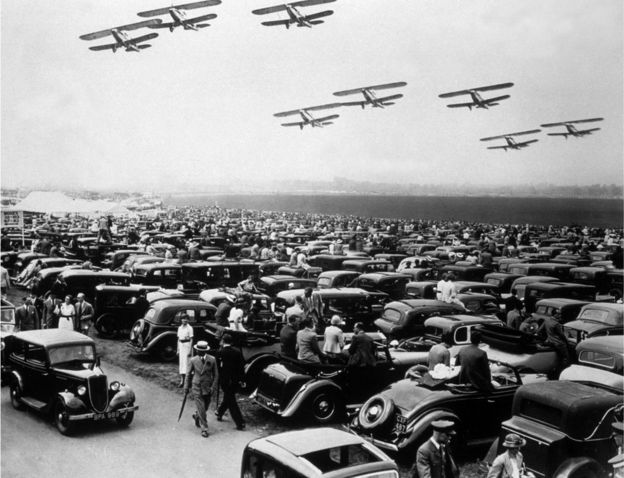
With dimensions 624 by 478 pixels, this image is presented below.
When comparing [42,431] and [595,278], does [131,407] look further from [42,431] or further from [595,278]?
[595,278]

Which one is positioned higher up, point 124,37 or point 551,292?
point 124,37

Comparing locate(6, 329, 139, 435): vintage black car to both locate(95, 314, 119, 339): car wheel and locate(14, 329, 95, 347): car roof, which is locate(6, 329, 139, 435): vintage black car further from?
locate(95, 314, 119, 339): car wheel

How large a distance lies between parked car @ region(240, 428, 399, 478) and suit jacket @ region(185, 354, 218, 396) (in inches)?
123

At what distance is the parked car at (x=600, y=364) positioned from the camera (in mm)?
9586

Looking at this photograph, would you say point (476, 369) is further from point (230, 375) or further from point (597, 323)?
point (597, 323)

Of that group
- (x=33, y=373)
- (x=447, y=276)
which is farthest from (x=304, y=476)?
(x=447, y=276)

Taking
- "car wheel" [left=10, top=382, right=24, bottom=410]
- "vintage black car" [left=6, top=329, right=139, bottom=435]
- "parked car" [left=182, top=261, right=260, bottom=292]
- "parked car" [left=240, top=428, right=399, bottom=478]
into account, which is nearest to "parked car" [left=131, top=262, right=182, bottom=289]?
"parked car" [left=182, top=261, right=260, bottom=292]

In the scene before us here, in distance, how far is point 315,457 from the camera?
568 cm

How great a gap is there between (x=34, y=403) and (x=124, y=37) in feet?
40.8

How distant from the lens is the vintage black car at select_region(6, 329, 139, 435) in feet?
28.3

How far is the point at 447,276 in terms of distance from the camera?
1541cm

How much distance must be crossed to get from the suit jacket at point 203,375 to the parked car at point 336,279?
997 cm

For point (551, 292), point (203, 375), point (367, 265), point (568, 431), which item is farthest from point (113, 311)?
point (551, 292)

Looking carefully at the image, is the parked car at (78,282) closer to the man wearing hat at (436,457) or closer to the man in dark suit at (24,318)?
the man in dark suit at (24,318)
